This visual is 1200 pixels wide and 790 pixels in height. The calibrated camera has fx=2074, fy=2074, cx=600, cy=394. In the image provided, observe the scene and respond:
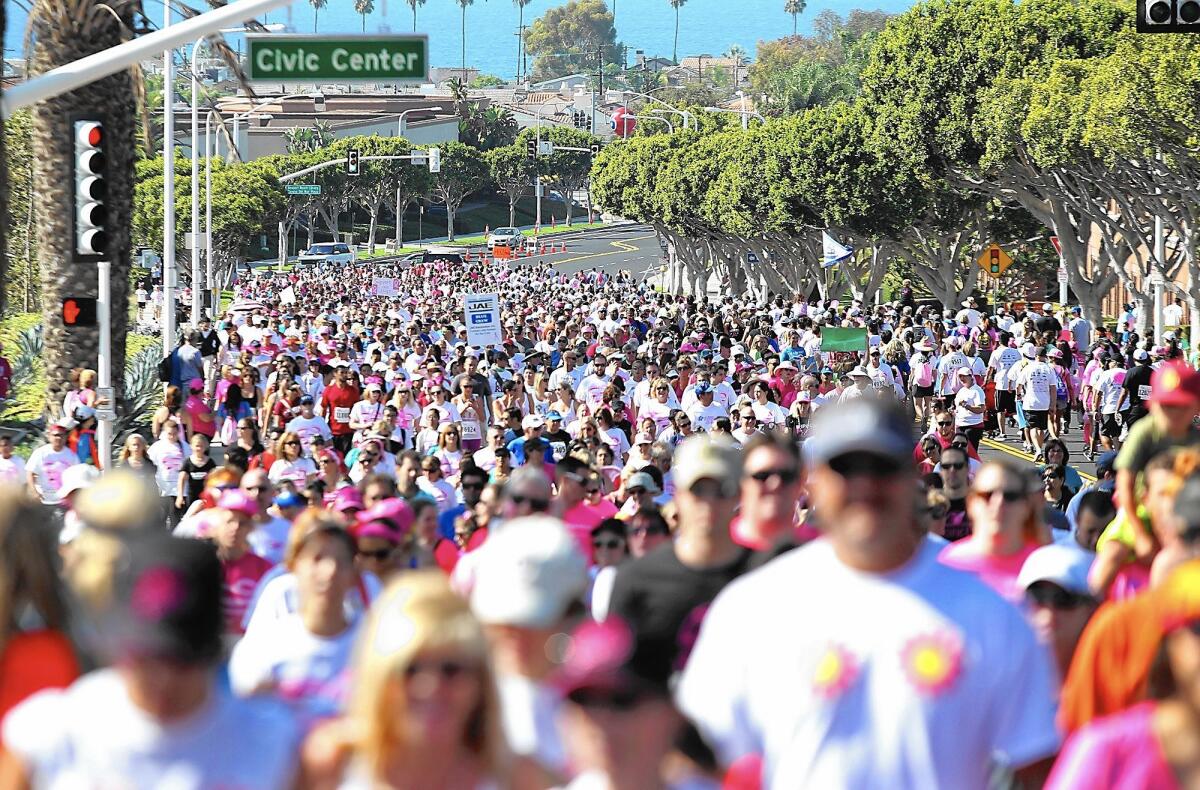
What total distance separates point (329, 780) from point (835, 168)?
5398 centimetres

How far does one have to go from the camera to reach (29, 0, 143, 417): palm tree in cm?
2098

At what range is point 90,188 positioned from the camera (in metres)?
14.4

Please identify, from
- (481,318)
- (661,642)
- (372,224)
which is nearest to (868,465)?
(661,642)

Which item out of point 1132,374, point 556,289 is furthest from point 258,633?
point 556,289

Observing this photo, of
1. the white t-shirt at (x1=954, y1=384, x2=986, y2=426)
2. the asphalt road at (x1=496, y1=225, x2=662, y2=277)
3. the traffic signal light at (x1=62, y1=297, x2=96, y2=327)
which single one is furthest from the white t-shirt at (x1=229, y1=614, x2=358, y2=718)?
the asphalt road at (x1=496, y1=225, x2=662, y2=277)

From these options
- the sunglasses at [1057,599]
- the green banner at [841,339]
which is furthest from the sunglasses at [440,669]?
the green banner at [841,339]

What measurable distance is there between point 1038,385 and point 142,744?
21803 mm

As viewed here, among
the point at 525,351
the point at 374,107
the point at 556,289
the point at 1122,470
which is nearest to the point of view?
the point at 1122,470

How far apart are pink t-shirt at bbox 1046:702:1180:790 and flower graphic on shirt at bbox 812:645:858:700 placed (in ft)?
2.04

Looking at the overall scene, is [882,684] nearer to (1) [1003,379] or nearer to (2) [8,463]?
(2) [8,463]

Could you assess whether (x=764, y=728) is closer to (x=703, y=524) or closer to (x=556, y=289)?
(x=703, y=524)

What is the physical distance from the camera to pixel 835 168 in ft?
187

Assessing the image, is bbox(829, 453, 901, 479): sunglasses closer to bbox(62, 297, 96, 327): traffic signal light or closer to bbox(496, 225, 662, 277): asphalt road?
bbox(62, 297, 96, 327): traffic signal light

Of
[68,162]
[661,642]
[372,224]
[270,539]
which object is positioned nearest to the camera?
[661,642]
